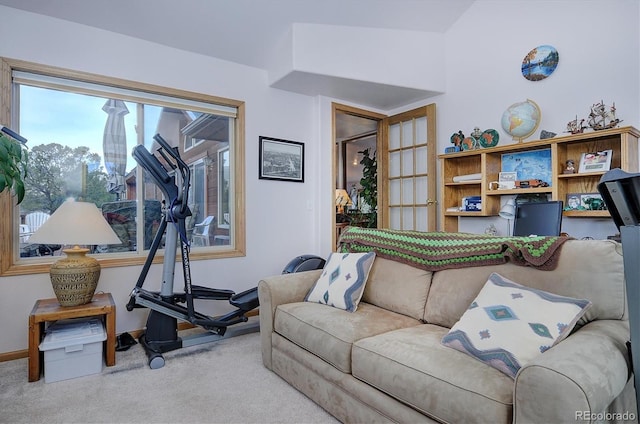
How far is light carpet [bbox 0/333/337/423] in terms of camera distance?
1883mm

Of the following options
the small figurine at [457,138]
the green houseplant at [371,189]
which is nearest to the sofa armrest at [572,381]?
the small figurine at [457,138]

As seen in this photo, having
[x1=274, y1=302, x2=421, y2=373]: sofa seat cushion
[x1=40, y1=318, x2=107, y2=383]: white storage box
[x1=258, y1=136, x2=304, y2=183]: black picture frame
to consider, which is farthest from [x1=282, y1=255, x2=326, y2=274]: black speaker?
[x1=40, y1=318, x2=107, y2=383]: white storage box

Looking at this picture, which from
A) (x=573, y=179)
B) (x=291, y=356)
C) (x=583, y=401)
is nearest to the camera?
(x=583, y=401)

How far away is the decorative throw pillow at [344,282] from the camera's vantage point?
2.22m

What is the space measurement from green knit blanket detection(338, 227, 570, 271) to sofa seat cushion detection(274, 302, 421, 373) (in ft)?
1.18

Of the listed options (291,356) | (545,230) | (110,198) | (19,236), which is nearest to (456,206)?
(545,230)

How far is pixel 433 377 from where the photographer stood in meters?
1.38

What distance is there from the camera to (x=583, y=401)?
1.00 metres

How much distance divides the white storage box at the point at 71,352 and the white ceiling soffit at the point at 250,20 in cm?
232

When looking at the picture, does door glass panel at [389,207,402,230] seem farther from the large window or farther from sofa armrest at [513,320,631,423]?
sofa armrest at [513,320,631,423]

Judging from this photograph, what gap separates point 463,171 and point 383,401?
2.90 metres

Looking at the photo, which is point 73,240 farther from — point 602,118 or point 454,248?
point 602,118

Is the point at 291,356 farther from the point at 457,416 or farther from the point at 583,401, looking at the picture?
the point at 583,401

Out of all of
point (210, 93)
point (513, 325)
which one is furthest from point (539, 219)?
point (210, 93)
